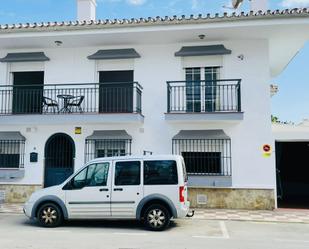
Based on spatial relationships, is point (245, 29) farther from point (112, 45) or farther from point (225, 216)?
point (225, 216)

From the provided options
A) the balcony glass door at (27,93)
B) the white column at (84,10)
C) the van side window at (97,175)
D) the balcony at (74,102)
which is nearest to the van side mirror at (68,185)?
the van side window at (97,175)

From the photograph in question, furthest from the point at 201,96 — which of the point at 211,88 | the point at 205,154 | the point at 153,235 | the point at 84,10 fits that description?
the point at 84,10

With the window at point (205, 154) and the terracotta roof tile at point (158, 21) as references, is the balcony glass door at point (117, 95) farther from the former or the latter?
the window at point (205, 154)

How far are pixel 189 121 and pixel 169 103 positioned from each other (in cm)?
110

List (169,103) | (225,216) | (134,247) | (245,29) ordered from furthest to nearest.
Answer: (169,103) < (245,29) < (225,216) < (134,247)

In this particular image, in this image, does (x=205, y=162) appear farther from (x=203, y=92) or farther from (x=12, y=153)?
(x=12, y=153)

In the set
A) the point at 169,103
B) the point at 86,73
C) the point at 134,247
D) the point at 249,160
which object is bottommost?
the point at 134,247

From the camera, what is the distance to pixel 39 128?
13.7 metres

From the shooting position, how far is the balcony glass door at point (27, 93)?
1425 cm

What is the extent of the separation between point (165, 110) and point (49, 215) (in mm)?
6113

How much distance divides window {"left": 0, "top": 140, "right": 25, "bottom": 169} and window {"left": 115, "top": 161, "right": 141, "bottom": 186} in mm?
6266

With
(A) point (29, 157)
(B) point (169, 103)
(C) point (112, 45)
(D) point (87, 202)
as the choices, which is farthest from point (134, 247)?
(C) point (112, 45)

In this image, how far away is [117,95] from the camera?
546 inches

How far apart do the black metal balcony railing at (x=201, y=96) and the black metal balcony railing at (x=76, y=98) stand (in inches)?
53.8
